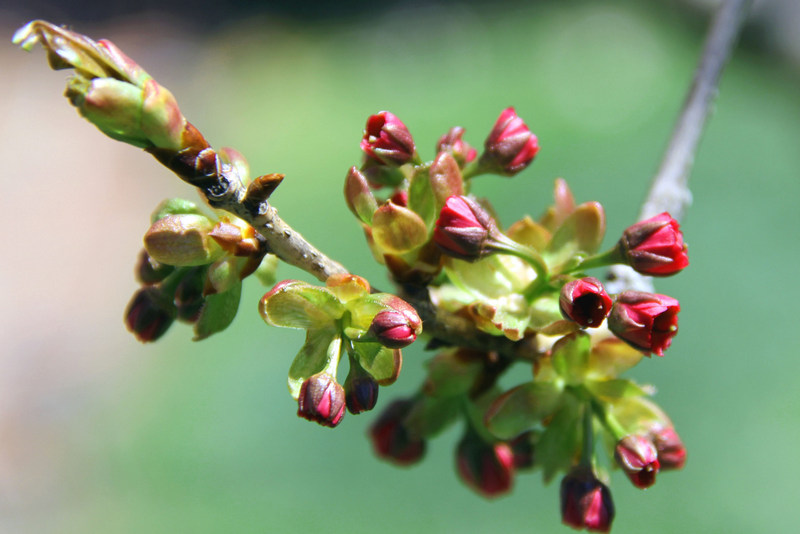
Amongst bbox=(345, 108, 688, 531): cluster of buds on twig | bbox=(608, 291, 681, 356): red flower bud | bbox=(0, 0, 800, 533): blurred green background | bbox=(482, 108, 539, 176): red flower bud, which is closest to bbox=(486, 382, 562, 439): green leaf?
bbox=(345, 108, 688, 531): cluster of buds on twig

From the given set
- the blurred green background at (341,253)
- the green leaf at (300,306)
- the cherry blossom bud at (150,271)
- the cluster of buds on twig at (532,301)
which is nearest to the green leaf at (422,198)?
the cluster of buds on twig at (532,301)

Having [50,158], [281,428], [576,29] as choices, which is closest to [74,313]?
[50,158]

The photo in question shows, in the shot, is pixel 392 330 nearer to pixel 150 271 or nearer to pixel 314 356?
pixel 314 356

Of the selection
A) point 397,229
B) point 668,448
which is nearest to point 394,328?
point 397,229

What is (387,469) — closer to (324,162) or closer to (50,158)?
(324,162)

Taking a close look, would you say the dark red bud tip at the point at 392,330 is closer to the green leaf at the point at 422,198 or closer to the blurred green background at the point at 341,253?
the green leaf at the point at 422,198

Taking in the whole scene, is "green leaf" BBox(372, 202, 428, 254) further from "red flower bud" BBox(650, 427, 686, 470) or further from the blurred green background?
the blurred green background

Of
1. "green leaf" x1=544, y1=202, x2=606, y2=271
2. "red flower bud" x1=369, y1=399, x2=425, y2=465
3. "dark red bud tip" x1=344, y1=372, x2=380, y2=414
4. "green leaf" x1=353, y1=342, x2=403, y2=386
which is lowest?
"red flower bud" x1=369, y1=399, x2=425, y2=465
